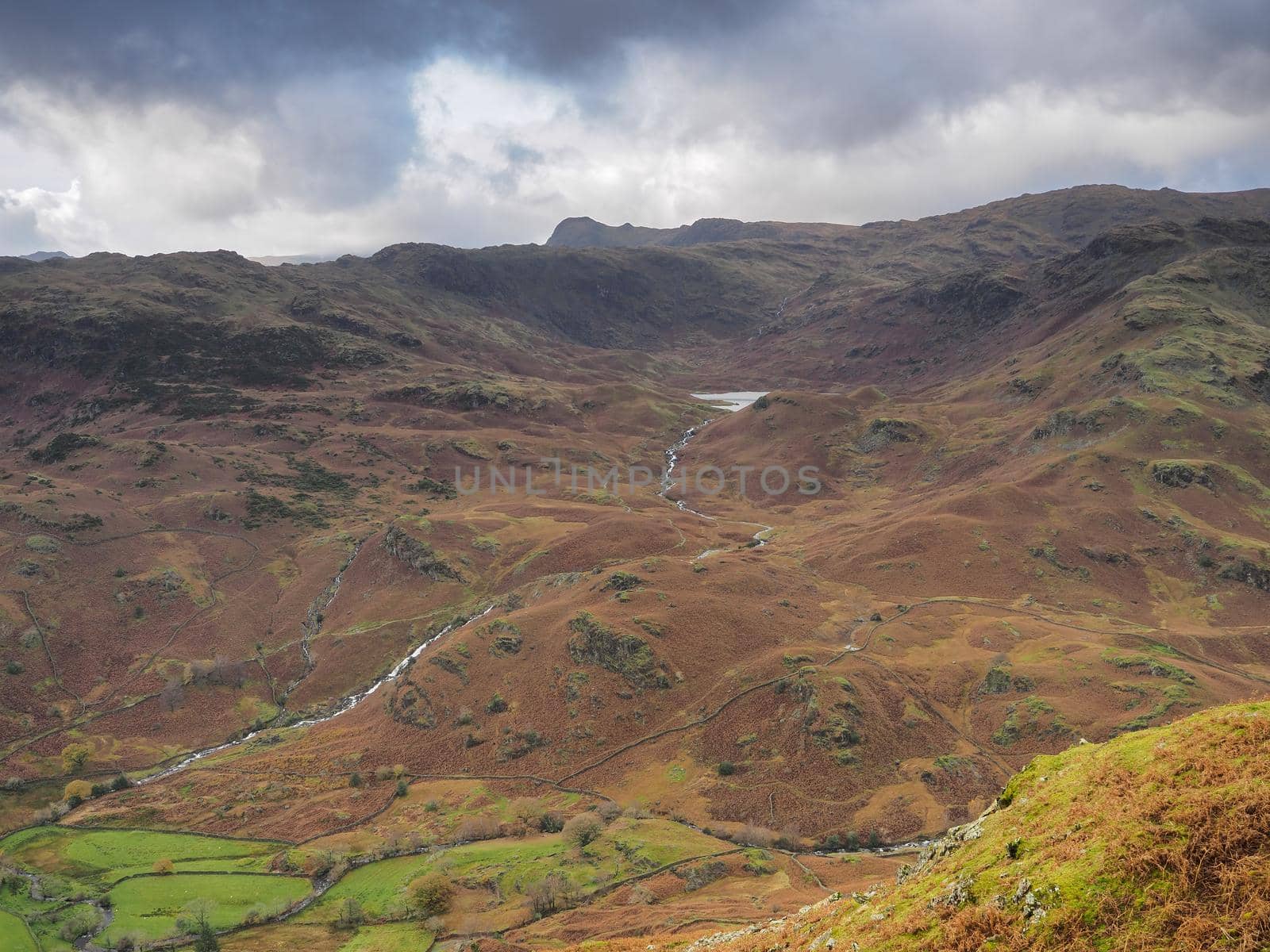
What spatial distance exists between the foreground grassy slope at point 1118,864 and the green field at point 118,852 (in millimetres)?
51576

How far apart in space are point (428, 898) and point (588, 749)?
771 inches

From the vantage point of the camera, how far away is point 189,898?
47375 mm

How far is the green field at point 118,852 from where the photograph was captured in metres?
51.3

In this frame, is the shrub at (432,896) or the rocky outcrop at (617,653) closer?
the shrub at (432,896)

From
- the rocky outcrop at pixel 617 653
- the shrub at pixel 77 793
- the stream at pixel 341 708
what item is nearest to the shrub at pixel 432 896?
the rocky outcrop at pixel 617 653

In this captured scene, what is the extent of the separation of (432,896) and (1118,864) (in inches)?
1639

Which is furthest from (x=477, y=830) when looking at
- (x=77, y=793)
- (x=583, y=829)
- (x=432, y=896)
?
(x=77, y=793)

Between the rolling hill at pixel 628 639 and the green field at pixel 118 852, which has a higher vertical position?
the rolling hill at pixel 628 639

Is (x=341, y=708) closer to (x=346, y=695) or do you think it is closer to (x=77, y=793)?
(x=346, y=695)

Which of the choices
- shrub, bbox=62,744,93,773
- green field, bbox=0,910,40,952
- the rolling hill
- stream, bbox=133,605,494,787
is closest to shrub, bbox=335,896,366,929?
the rolling hill

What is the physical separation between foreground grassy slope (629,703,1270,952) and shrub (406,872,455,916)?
108 feet

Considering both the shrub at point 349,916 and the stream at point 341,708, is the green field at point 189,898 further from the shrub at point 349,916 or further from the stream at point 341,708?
the stream at point 341,708

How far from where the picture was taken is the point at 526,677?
223 ft

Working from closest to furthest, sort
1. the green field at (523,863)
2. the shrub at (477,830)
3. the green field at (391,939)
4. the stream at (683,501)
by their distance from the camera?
the green field at (391,939), the green field at (523,863), the shrub at (477,830), the stream at (683,501)
